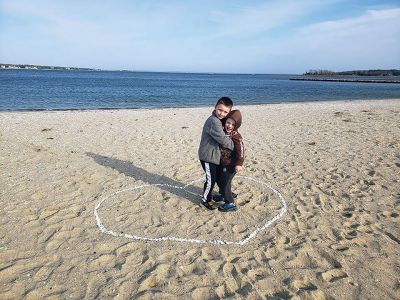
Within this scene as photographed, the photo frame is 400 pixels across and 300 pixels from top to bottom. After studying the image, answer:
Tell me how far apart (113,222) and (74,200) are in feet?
4.01

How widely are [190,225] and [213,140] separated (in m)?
1.44

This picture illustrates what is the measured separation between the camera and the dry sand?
11.7ft

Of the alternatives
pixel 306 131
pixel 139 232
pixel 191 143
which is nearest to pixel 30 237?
pixel 139 232

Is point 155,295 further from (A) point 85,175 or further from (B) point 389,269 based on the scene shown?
(A) point 85,175

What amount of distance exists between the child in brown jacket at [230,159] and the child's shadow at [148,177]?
30.1 inches

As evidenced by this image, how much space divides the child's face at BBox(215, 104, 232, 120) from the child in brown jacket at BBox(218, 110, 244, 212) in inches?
3.1

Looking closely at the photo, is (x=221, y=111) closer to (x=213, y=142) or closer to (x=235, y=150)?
(x=213, y=142)

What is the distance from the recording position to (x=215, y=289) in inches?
137

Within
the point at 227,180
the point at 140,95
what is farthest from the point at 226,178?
the point at 140,95

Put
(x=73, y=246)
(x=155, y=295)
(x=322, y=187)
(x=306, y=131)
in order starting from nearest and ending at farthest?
1. (x=155, y=295)
2. (x=73, y=246)
3. (x=322, y=187)
4. (x=306, y=131)

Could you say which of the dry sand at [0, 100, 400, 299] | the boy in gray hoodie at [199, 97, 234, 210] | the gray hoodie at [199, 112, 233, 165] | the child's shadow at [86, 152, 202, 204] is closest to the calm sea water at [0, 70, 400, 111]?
the child's shadow at [86, 152, 202, 204]

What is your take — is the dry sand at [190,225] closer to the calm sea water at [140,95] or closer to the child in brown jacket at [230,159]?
the child in brown jacket at [230,159]

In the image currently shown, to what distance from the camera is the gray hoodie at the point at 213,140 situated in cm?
473

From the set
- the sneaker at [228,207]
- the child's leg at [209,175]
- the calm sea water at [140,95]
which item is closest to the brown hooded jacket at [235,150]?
the child's leg at [209,175]
